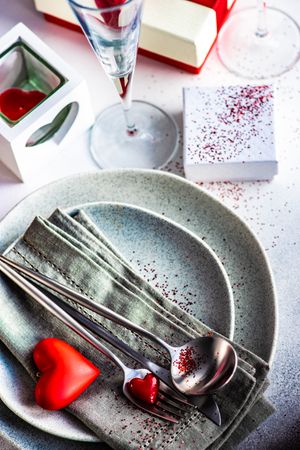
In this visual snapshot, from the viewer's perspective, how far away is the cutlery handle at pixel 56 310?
0.90 m

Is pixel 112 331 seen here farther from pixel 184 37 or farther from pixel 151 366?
pixel 184 37

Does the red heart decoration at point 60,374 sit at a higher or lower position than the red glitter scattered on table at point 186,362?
higher

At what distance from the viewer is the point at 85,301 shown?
92 cm

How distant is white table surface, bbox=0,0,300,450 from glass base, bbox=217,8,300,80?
14 millimetres

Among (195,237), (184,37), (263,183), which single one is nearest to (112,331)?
(195,237)

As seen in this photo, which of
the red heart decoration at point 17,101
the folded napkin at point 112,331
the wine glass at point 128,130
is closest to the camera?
the folded napkin at point 112,331

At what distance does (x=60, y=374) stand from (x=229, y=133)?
0.38 meters

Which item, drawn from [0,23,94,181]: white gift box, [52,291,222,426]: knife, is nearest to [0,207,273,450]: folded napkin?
[52,291,222,426]: knife

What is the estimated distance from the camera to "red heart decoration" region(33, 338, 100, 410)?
0.88m

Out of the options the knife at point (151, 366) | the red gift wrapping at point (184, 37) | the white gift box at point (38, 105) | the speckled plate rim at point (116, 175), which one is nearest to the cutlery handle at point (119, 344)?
the knife at point (151, 366)

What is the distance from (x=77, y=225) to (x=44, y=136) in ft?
0.66

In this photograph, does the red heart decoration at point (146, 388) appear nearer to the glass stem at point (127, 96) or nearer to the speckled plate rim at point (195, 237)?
the speckled plate rim at point (195, 237)

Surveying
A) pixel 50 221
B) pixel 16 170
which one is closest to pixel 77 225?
pixel 50 221

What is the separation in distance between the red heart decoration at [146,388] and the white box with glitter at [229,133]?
11.5 inches
